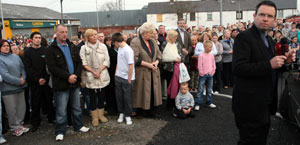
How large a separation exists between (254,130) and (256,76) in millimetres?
603

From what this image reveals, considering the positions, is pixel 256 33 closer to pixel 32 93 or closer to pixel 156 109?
pixel 156 109

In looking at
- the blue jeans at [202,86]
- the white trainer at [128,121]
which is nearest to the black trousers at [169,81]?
the blue jeans at [202,86]

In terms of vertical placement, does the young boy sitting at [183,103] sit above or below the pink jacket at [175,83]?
below

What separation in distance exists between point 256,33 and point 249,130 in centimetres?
107

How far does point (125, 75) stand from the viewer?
16.5ft

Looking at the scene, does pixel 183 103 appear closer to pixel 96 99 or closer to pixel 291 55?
pixel 96 99

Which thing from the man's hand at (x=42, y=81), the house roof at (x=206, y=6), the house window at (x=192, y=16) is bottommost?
the man's hand at (x=42, y=81)

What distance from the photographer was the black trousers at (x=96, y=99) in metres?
5.14

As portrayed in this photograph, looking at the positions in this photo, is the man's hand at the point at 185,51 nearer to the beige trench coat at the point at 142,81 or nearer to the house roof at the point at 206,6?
the beige trench coat at the point at 142,81

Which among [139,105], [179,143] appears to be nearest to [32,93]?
[139,105]

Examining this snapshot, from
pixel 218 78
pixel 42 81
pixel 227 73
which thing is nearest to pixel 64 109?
pixel 42 81

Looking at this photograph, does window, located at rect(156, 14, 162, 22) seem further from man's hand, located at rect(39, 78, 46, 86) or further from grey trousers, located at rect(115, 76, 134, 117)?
man's hand, located at rect(39, 78, 46, 86)

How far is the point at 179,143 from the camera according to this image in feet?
13.3

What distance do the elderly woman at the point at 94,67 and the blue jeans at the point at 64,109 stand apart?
42 centimetres
